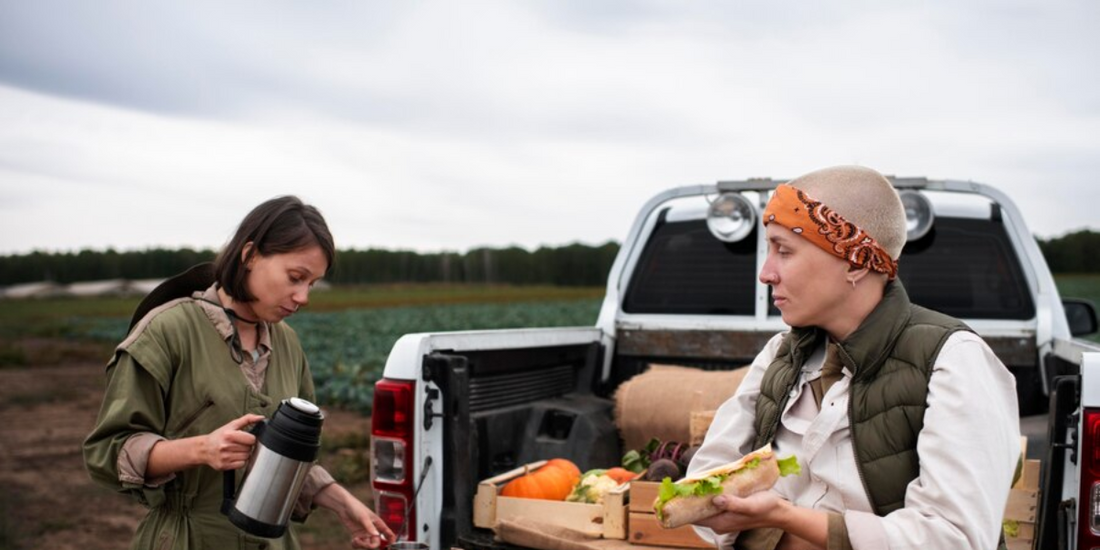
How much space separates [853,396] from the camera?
92.2 inches

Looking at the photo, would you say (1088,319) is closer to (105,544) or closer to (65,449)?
(105,544)

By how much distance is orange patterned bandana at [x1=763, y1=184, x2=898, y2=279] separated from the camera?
232 centimetres

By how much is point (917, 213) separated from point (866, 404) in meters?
3.34

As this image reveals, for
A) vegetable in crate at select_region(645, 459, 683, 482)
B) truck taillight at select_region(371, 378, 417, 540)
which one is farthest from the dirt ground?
vegetable in crate at select_region(645, 459, 683, 482)

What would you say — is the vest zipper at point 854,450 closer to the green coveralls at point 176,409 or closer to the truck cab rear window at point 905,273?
the green coveralls at point 176,409

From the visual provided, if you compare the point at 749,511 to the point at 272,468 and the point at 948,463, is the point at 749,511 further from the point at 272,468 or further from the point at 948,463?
the point at 272,468

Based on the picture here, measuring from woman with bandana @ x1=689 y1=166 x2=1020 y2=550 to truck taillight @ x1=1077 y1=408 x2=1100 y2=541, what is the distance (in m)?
0.86

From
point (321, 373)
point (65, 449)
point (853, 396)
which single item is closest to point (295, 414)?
point (853, 396)

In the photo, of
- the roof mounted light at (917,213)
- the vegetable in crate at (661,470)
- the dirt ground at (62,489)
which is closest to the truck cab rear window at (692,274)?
the roof mounted light at (917,213)

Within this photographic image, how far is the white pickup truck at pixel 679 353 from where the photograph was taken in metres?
3.65

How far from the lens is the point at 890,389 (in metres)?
2.30

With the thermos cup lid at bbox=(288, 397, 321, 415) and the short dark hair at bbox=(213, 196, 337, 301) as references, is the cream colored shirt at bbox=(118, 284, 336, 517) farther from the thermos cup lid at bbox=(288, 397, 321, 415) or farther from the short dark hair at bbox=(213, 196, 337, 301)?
the thermos cup lid at bbox=(288, 397, 321, 415)

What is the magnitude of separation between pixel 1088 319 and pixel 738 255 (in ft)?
6.38

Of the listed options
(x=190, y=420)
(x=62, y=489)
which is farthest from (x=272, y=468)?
(x=62, y=489)
